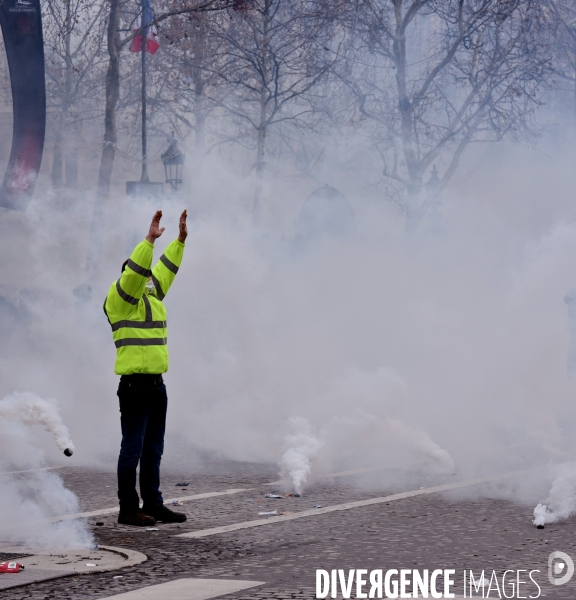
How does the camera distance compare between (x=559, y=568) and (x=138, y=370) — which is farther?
(x=138, y=370)

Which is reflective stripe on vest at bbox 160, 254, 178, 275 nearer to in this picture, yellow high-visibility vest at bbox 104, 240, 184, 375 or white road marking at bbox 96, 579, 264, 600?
yellow high-visibility vest at bbox 104, 240, 184, 375

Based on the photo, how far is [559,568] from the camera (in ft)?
17.6

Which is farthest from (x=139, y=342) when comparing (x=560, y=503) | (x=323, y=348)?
(x=323, y=348)

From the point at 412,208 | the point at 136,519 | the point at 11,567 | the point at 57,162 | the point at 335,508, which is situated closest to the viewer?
the point at 11,567

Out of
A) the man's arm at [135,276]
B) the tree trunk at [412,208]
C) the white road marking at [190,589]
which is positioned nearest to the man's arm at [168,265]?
the man's arm at [135,276]

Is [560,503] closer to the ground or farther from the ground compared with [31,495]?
closer to the ground

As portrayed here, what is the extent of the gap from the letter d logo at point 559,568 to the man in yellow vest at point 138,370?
2.19 m

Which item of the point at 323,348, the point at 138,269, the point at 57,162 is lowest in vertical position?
the point at 138,269

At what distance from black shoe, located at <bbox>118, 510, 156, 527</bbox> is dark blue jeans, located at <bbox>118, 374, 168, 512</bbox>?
32 mm

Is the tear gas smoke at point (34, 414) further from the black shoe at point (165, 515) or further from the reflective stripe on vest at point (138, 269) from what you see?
the reflective stripe on vest at point (138, 269)

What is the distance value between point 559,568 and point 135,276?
9.24ft

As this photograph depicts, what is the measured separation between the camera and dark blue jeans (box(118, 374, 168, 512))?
6.75 meters

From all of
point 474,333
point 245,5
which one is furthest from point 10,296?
point 245,5

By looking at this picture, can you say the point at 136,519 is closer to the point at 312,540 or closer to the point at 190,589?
the point at 312,540
